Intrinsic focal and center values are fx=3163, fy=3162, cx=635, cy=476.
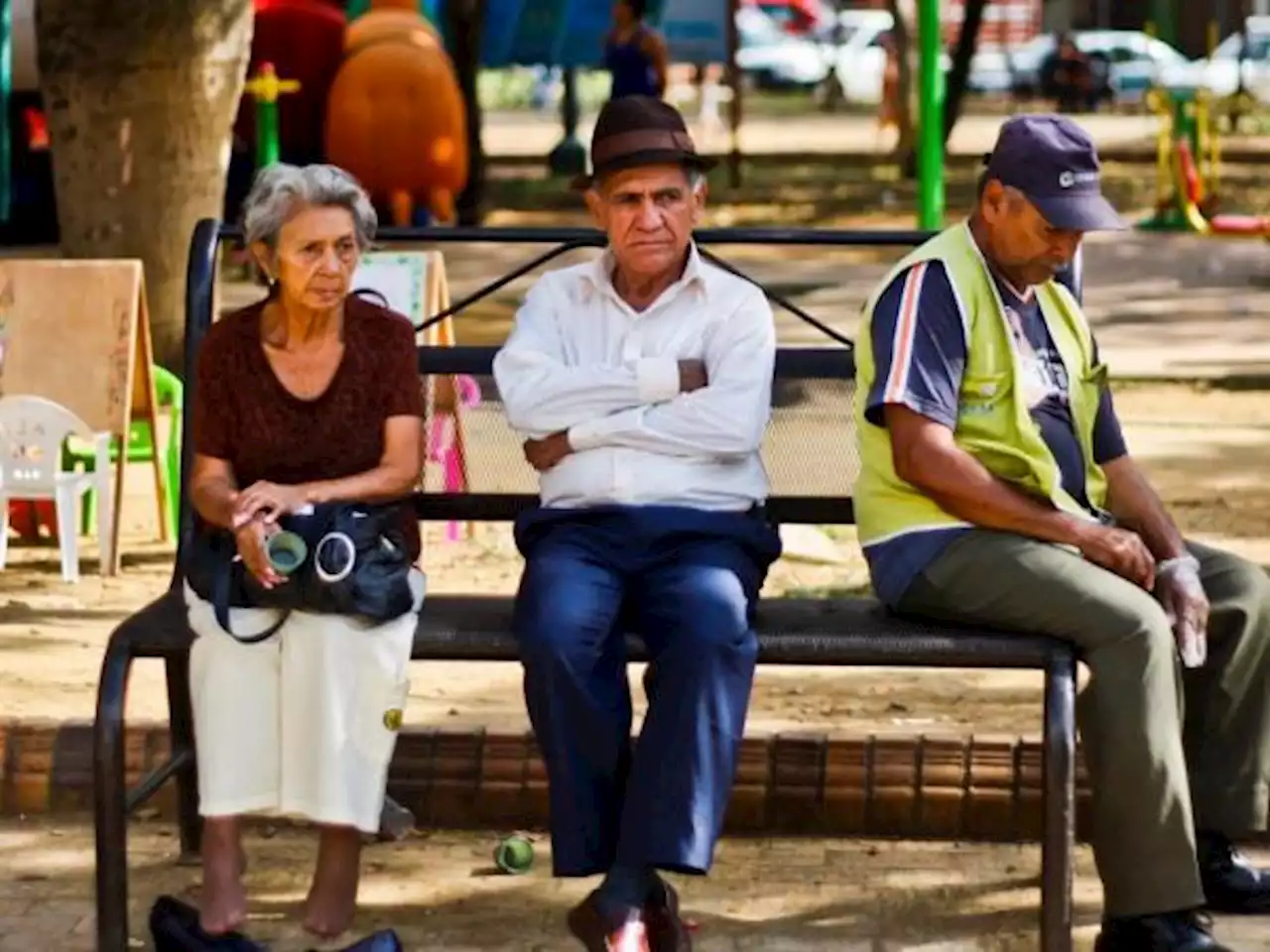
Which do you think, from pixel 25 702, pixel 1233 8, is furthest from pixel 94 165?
pixel 1233 8

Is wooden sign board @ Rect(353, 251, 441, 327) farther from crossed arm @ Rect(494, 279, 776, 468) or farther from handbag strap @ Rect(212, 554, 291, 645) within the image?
handbag strap @ Rect(212, 554, 291, 645)

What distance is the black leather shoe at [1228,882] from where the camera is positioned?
5.27 meters

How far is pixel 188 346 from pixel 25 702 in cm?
147

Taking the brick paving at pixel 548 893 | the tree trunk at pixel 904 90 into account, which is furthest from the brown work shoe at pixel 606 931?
the tree trunk at pixel 904 90

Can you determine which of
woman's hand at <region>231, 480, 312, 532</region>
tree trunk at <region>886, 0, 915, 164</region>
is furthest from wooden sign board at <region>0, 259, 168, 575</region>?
tree trunk at <region>886, 0, 915, 164</region>

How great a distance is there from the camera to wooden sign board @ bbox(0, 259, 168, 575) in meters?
8.70

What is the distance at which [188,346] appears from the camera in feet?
18.4

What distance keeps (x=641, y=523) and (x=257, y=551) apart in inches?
24.9

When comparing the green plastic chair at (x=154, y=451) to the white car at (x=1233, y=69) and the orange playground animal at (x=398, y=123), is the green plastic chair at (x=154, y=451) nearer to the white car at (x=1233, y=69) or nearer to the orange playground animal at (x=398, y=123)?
the orange playground animal at (x=398, y=123)

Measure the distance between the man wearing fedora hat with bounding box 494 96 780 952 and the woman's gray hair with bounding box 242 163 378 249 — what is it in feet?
1.20

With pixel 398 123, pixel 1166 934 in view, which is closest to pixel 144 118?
pixel 1166 934

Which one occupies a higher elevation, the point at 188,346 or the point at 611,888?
the point at 188,346

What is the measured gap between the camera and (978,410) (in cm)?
513

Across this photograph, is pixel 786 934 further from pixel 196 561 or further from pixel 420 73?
pixel 420 73
